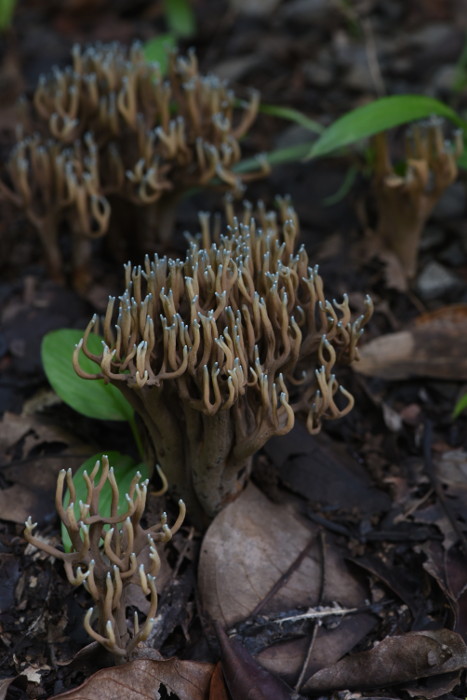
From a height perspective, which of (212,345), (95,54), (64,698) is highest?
(95,54)

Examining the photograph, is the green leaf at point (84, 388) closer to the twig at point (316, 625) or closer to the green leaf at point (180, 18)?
the twig at point (316, 625)

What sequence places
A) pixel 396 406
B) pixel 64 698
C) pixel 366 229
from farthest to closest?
1. pixel 366 229
2. pixel 396 406
3. pixel 64 698

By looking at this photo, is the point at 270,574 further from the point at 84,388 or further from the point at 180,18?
the point at 180,18

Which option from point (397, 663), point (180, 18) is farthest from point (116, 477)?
point (180, 18)

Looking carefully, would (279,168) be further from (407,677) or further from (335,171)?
(407,677)

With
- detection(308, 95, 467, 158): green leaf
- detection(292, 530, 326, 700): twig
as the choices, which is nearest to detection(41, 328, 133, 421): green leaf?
detection(292, 530, 326, 700): twig

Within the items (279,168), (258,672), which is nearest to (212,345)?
(258,672)

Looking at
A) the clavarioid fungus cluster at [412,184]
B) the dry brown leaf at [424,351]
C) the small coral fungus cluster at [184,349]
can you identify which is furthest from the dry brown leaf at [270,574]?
the clavarioid fungus cluster at [412,184]
